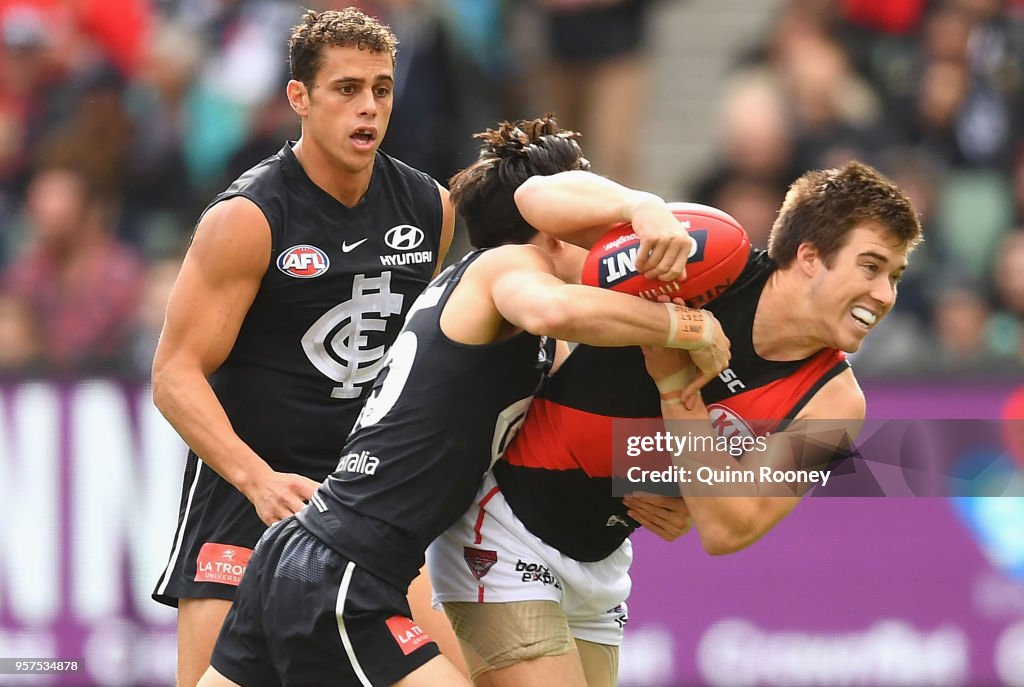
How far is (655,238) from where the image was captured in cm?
394

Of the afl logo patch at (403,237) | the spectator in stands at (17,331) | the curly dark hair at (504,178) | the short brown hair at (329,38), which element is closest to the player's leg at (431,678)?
the curly dark hair at (504,178)

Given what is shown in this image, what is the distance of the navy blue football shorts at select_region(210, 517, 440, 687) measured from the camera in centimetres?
410

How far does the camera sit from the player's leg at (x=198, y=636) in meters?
4.97

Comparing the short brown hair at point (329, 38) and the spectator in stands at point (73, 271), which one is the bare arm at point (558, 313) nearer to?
the short brown hair at point (329, 38)

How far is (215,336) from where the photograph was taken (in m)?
4.88

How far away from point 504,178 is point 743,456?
3.33 ft

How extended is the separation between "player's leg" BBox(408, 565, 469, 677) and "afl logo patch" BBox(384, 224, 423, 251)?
1.05 meters

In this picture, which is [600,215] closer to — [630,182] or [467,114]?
[467,114]

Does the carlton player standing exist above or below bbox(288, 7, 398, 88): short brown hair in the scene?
below

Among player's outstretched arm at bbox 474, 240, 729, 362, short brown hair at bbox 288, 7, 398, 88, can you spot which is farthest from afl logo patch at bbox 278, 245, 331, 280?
player's outstretched arm at bbox 474, 240, 729, 362

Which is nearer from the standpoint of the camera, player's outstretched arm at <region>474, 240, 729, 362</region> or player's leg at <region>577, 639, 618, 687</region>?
player's outstretched arm at <region>474, 240, 729, 362</region>

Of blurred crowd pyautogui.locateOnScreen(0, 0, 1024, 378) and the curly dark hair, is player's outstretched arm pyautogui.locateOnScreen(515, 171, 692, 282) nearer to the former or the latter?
the curly dark hair

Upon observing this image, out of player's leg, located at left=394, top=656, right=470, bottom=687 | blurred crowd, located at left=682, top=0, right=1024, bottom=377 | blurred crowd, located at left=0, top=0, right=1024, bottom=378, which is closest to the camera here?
player's leg, located at left=394, top=656, right=470, bottom=687

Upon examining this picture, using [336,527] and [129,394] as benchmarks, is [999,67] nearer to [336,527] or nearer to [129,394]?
[129,394]
